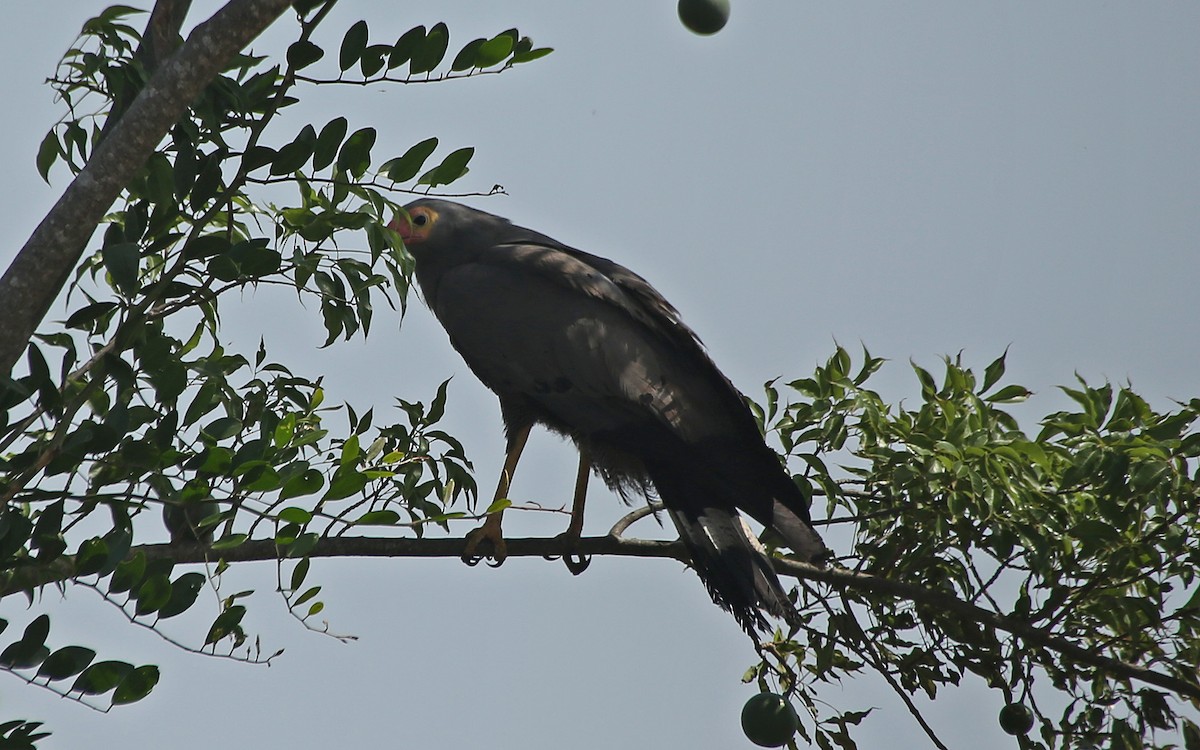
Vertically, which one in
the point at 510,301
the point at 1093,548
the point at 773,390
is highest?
the point at 510,301

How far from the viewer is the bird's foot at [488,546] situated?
383 cm

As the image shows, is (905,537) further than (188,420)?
Yes

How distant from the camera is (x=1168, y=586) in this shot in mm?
3152

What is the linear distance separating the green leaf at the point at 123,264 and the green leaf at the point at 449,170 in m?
0.73

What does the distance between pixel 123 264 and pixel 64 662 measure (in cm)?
83

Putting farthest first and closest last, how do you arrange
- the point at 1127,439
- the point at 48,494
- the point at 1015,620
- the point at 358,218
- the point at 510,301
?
1. the point at 510,301
2. the point at 1015,620
3. the point at 1127,439
4. the point at 358,218
5. the point at 48,494

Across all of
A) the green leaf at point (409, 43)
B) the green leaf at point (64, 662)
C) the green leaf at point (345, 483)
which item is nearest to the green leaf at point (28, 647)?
the green leaf at point (64, 662)

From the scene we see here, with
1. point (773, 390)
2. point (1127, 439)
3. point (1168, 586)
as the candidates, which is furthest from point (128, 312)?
point (1168, 586)

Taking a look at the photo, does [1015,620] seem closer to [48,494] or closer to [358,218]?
[358,218]

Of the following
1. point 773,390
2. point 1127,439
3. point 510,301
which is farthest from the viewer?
point 510,301

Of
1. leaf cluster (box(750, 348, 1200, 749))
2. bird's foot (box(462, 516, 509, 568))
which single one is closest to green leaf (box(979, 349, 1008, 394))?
leaf cluster (box(750, 348, 1200, 749))

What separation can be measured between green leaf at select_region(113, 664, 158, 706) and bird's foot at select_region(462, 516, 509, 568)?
63.2 inches

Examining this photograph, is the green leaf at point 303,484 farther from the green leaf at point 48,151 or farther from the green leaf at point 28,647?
the green leaf at point 48,151

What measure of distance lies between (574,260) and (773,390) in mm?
1204
